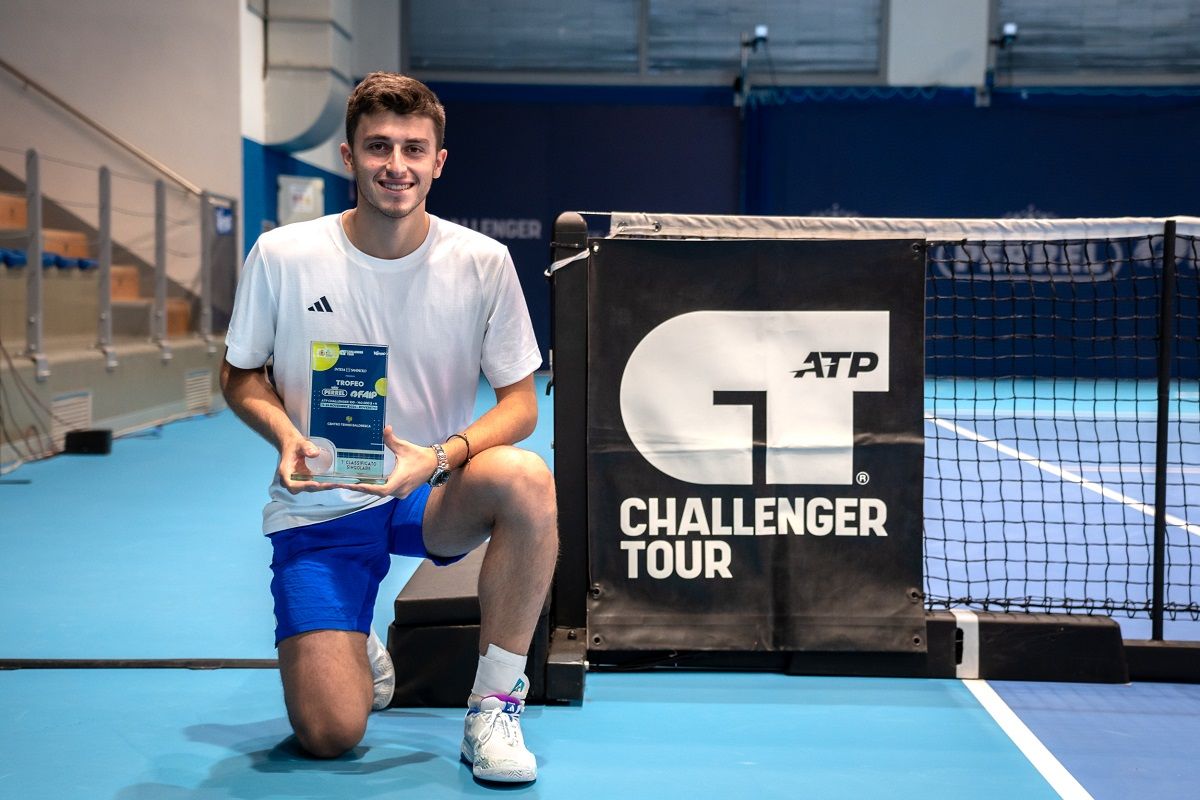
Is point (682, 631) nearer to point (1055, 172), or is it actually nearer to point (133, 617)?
point (133, 617)

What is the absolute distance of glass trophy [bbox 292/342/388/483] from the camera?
8.44ft

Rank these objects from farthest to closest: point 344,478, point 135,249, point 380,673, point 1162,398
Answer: point 135,249, point 1162,398, point 380,673, point 344,478

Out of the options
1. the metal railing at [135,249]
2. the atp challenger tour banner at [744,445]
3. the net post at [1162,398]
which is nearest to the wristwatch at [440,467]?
the atp challenger tour banner at [744,445]

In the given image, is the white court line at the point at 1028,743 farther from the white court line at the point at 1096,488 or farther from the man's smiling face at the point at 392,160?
the man's smiling face at the point at 392,160

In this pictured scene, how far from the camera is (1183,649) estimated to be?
136 inches

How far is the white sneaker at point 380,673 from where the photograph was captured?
3078 mm

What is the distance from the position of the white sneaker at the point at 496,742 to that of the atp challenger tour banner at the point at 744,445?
73 cm

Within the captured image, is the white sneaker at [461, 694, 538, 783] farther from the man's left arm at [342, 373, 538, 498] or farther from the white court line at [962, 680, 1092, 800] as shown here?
the white court line at [962, 680, 1092, 800]

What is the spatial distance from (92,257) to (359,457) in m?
7.52

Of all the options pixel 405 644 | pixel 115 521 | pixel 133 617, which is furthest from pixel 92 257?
pixel 405 644

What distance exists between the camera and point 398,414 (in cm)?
282

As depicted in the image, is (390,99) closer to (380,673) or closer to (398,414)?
(398,414)

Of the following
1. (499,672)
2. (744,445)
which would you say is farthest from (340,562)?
(744,445)

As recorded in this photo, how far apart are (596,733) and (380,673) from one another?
1.90ft
